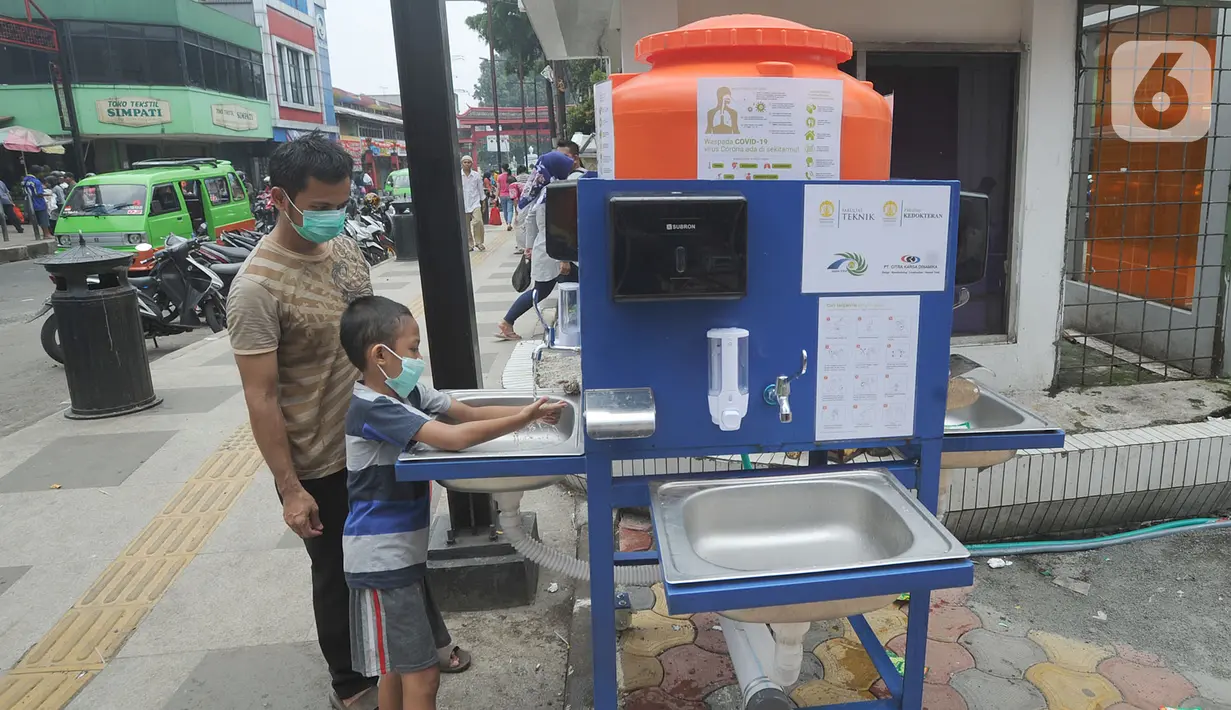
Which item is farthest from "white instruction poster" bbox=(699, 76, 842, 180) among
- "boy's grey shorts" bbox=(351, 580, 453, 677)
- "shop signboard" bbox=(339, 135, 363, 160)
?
"shop signboard" bbox=(339, 135, 363, 160)

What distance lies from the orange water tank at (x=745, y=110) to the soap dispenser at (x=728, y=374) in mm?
405

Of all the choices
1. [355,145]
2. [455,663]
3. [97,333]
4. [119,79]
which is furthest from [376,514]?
[355,145]

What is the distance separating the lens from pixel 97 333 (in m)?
5.64

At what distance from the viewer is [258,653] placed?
2926 millimetres

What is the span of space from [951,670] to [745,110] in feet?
6.92

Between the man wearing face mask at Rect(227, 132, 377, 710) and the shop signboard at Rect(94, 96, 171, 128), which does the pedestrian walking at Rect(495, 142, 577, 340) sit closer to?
the man wearing face mask at Rect(227, 132, 377, 710)

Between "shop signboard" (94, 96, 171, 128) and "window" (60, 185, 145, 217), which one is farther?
"shop signboard" (94, 96, 171, 128)

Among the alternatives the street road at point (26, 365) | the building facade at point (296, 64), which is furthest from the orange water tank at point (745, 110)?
the building facade at point (296, 64)

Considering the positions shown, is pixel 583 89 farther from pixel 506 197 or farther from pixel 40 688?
pixel 40 688

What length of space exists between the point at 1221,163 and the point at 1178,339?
3.92ft

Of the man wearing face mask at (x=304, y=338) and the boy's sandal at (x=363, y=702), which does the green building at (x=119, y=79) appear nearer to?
the man wearing face mask at (x=304, y=338)

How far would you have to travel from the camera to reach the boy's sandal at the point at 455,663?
275 centimetres

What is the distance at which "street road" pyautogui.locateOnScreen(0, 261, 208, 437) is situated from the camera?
6.28m

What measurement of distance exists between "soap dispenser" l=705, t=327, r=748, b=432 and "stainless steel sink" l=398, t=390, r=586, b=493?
382 mm
